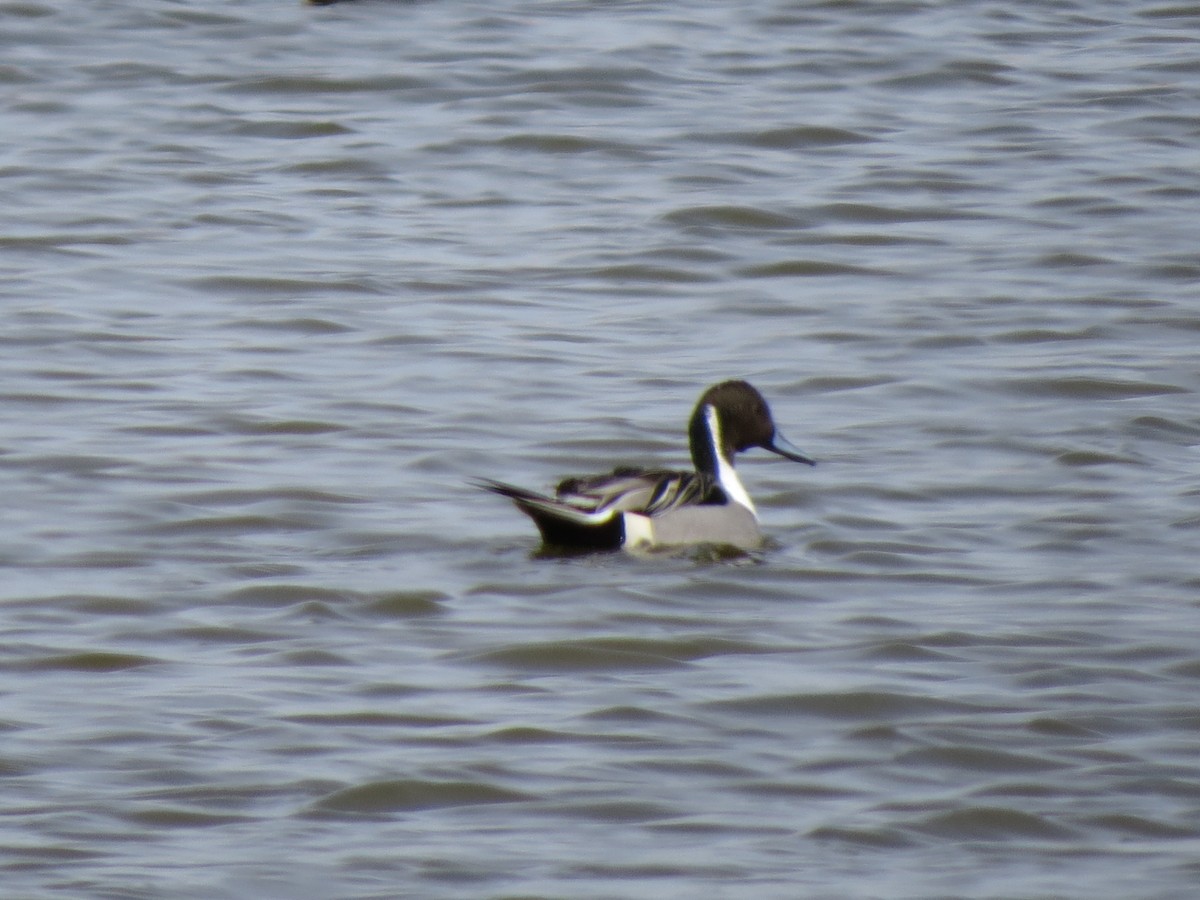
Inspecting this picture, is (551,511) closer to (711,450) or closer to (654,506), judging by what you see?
(654,506)

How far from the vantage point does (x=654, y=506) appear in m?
7.72

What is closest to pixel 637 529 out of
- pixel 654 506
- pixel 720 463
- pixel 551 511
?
pixel 654 506

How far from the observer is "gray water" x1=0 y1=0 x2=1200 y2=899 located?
5336 millimetres

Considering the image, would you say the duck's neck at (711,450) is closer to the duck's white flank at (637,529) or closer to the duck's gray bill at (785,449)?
the duck's gray bill at (785,449)

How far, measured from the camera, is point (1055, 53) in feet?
53.3

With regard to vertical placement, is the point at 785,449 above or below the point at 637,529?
above

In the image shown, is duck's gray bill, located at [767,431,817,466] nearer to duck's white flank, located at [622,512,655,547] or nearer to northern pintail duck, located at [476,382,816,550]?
northern pintail duck, located at [476,382,816,550]

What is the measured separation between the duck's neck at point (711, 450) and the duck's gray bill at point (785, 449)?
0.19m

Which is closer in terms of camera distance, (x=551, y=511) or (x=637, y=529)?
(x=551, y=511)

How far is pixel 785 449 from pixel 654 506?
757mm

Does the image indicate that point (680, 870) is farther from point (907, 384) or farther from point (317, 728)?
point (907, 384)

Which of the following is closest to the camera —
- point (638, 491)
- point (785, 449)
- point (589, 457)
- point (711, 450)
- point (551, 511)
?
point (551, 511)

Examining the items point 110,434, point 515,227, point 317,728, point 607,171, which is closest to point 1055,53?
point 607,171

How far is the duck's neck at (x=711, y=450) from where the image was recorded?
8.09 meters
